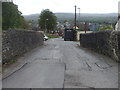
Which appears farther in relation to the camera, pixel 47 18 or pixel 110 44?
pixel 47 18

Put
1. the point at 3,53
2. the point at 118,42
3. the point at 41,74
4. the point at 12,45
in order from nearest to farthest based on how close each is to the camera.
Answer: the point at 41,74, the point at 3,53, the point at 118,42, the point at 12,45

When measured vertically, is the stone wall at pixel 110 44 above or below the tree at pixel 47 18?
below

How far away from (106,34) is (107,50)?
1.10m

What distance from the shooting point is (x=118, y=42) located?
13094mm

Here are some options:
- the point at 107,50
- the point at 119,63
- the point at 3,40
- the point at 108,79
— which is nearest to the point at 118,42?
the point at 119,63

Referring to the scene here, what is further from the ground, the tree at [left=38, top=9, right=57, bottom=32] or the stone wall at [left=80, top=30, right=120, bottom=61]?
the tree at [left=38, top=9, right=57, bottom=32]

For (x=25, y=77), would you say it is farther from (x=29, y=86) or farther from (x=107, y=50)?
(x=107, y=50)

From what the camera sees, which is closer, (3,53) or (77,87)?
(77,87)

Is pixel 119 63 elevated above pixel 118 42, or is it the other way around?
pixel 118 42

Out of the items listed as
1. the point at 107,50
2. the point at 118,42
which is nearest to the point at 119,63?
the point at 118,42

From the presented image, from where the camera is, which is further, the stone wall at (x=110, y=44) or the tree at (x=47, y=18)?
the tree at (x=47, y=18)

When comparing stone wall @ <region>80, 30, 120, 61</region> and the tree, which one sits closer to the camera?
stone wall @ <region>80, 30, 120, 61</region>

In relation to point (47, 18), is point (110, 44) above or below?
below

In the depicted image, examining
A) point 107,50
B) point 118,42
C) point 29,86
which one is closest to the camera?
point 29,86
